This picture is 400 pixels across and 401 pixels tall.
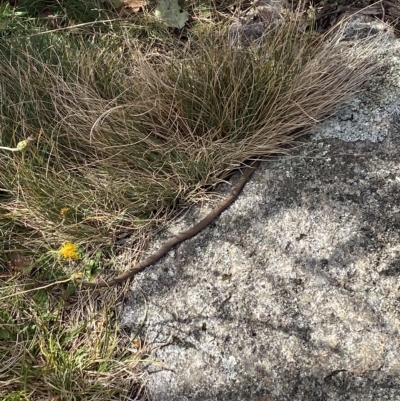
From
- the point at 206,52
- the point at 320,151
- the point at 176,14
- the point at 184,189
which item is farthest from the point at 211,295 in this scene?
the point at 176,14

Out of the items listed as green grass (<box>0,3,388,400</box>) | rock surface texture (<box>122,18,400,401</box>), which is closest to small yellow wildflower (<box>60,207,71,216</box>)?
green grass (<box>0,3,388,400</box>)

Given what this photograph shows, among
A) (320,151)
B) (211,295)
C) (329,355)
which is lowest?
(211,295)

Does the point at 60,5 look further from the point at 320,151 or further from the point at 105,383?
the point at 105,383

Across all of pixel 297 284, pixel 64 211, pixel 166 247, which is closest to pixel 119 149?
pixel 64 211

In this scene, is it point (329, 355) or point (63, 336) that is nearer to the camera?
point (329, 355)

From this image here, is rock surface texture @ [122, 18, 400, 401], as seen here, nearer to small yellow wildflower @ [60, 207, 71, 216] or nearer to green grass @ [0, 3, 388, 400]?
green grass @ [0, 3, 388, 400]

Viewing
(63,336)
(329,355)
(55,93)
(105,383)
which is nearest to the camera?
(329,355)

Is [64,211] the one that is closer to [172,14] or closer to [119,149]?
[119,149]

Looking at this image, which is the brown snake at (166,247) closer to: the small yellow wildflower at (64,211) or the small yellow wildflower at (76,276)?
the small yellow wildflower at (76,276)
